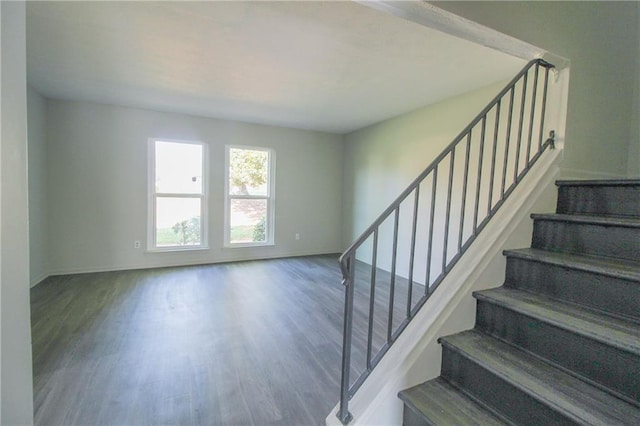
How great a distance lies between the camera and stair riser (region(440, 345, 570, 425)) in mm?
1003

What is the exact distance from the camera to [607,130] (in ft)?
7.00

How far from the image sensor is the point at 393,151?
4527 millimetres

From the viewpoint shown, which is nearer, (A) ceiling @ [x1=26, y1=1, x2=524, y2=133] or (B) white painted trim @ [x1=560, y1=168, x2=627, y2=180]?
(B) white painted trim @ [x1=560, y1=168, x2=627, y2=180]

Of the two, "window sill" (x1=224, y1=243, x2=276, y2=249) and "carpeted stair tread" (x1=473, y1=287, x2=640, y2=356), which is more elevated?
"carpeted stair tread" (x1=473, y1=287, x2=640, y2=356)

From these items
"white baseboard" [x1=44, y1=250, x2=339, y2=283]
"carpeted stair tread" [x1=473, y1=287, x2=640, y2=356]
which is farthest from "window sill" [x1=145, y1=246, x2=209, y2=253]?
"carpeted stair tread" [x1=473, y1=287, x2=640, y2=356]

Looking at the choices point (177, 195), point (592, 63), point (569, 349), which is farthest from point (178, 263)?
point (592, 63)

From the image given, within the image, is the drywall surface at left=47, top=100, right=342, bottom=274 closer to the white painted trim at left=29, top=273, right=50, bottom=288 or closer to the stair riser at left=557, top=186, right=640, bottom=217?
the white painted trim at left=29, top=273, right=50, bottom=288

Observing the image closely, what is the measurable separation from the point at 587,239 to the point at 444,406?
113cm

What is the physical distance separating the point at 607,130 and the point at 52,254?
6337 mm

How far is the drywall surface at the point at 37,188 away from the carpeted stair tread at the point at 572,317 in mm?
4879

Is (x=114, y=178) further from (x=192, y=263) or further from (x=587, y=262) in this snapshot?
(x=587, y=262)

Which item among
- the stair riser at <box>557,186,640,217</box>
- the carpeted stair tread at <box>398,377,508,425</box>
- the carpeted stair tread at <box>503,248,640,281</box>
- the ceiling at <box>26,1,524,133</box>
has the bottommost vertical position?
the carpeted stair tread at <box>398,377,508,425</box>

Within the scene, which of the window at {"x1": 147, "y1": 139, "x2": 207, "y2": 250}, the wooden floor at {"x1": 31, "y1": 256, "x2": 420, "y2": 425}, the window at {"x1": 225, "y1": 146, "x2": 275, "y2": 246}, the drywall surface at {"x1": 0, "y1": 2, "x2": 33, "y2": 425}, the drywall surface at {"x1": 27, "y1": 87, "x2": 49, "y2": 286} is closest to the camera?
the drywall surface at {"x1": 0, "y1": 2, "x2": 33, "y2": 425}

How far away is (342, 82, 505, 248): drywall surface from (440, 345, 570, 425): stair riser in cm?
291
